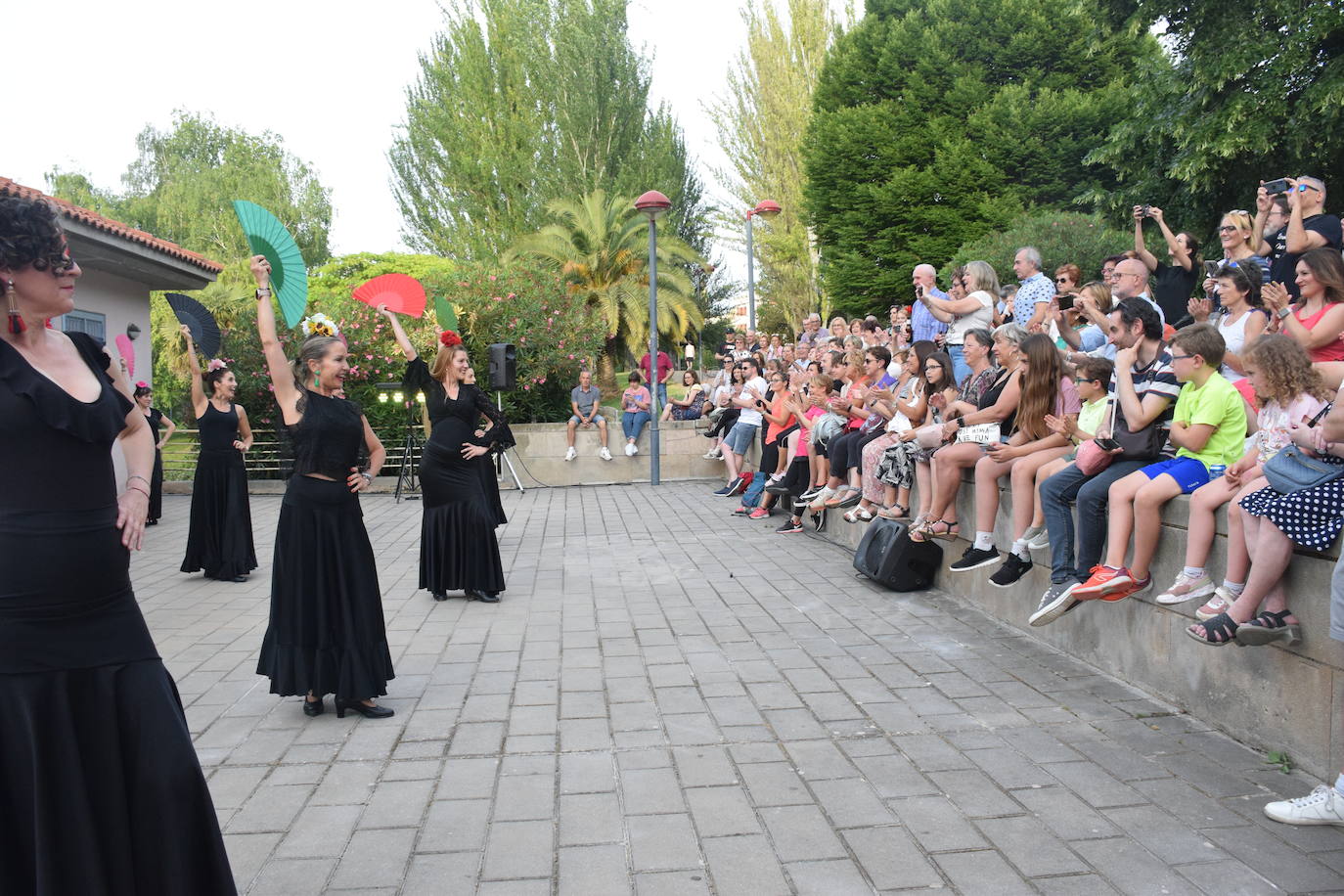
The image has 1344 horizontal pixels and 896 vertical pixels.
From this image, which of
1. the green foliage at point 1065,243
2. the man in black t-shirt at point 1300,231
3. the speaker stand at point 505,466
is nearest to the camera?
the man in black t-shirt at point 1300,231

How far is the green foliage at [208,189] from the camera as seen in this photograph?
4819cm

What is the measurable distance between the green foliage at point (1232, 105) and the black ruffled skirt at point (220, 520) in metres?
13.8

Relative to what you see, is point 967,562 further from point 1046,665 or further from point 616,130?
point 616,130

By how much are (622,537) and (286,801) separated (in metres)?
7.91

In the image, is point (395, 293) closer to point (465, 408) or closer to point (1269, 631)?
point (465, 408)

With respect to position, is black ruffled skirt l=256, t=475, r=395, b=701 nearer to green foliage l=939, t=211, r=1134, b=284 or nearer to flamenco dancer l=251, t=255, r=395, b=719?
flamenco dancer l=251, t=255, r=395, b=719

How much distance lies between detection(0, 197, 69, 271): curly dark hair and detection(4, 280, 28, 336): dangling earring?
2.1 inches

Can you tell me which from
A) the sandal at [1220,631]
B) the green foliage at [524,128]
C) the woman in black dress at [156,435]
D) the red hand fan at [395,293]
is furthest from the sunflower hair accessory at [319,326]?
the green foliage at [524,128]

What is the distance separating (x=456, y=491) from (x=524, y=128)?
3427 cm

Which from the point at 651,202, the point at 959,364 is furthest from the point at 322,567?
the point at 651,202

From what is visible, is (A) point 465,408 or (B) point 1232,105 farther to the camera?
(B) point 1232,105

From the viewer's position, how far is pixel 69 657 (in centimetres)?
268

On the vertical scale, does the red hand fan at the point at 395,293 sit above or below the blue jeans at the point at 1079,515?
above

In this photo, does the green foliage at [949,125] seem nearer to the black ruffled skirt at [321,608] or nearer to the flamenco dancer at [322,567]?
the flamenco dancer at [322,567]
